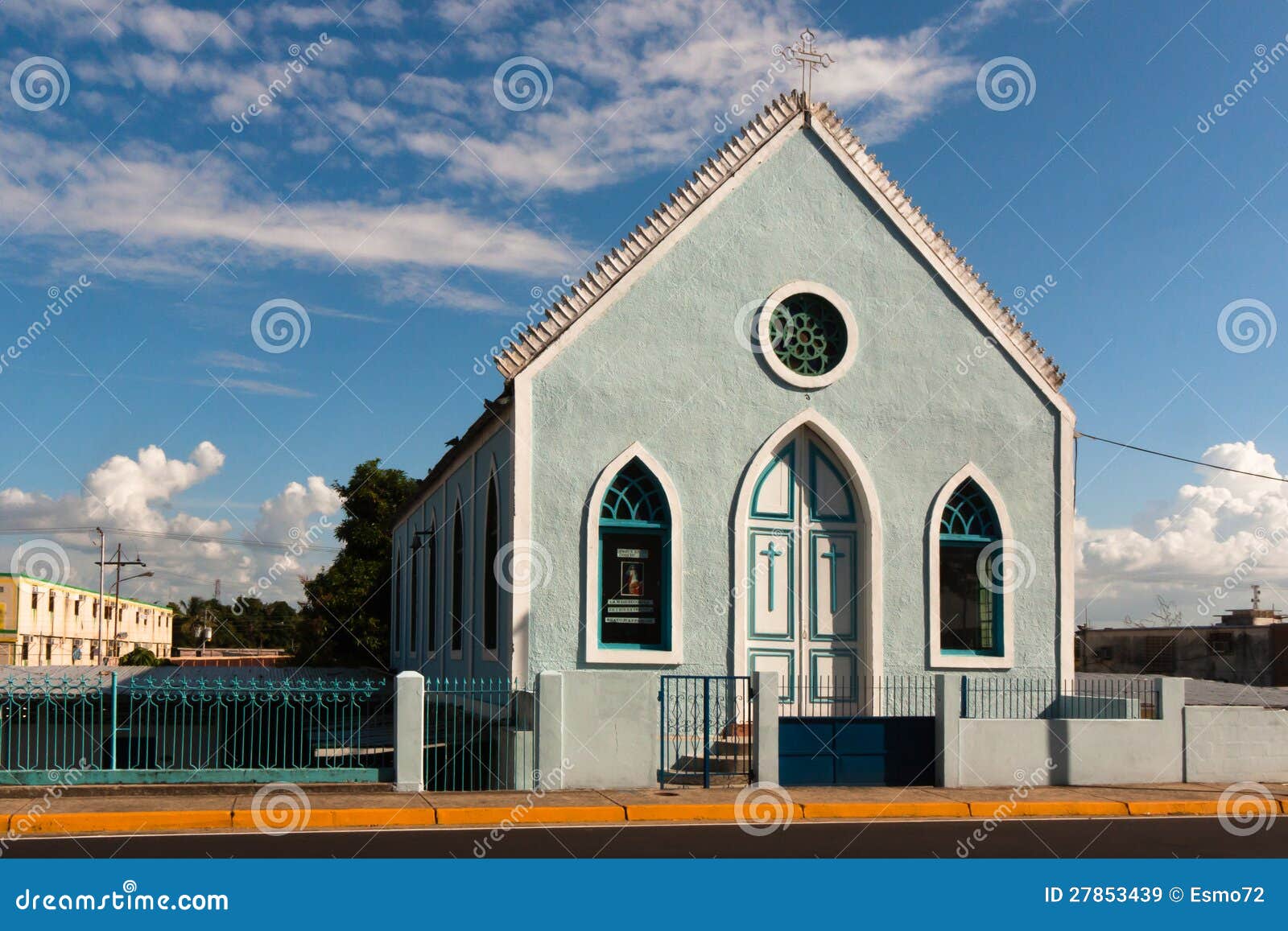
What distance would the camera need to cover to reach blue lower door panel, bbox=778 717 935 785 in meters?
15.1

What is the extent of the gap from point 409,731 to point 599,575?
327cm

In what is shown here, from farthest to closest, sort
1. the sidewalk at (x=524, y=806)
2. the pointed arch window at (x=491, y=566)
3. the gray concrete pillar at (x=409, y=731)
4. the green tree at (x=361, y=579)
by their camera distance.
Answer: the green tree at (x=361, y=579)
the pointed arch window at (x=491, y=566)
the gray concrete pillar at (x=409, y=731)
the sidewalk at (x=524, y=806)

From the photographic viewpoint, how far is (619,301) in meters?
16.5

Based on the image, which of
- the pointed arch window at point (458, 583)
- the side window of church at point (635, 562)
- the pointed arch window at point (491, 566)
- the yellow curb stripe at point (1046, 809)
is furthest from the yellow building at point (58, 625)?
the yellow curb stripe at point (1046, 809)

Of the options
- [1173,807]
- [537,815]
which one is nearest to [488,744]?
[537,815]

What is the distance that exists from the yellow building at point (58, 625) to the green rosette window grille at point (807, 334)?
48596 millimetres

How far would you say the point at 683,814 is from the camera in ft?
42.7

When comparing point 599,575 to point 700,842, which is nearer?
point 700,842

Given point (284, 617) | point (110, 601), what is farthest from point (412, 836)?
point (284, 617)

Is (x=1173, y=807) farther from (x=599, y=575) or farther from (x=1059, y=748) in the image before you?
(x=599, y=575)

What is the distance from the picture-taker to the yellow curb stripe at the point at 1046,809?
44.7ft

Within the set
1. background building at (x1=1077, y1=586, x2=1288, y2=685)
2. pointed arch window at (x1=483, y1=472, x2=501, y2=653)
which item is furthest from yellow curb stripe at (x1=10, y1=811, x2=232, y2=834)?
background building at (x1=1077, y1=586, x2=1288, y2=685)

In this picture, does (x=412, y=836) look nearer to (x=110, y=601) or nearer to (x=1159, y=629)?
(x=1159, y=629)

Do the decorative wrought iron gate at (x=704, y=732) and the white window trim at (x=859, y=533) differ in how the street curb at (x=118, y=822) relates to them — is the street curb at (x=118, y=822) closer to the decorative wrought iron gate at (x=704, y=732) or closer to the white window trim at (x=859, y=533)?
the decorative wrought iron gate at (x=704, y=732)
